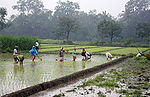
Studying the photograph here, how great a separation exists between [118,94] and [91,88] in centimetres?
96

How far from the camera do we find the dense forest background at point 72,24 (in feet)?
159

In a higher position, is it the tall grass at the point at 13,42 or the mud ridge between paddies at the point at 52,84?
the tall grass at the point at 13,42

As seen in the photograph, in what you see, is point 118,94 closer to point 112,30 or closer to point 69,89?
point 69,89

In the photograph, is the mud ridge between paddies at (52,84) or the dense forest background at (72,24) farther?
the dense forest background at (72,24)

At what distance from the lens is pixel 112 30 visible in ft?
148

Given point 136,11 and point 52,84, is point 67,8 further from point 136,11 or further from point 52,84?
point 52,84

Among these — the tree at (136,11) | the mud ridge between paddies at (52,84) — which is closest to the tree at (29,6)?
the tree at (136,11)

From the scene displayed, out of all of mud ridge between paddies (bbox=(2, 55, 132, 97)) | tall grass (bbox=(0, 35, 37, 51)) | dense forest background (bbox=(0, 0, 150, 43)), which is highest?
dense forest background (bbox=(0, 0, 150, 43))

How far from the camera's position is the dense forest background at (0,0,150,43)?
4856cm

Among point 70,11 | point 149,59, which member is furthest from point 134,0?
point 149,59

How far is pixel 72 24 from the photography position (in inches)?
1922

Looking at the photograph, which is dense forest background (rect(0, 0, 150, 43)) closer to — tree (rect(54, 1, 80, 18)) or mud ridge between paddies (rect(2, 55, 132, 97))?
tree (rect(54, 1, 80, 18))

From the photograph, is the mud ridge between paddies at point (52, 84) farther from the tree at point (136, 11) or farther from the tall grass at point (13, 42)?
the tree at point (136, 11)

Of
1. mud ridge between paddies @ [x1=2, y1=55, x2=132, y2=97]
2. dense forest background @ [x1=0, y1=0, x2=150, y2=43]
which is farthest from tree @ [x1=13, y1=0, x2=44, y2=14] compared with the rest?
mud ridge between paddies @ [x1=2, y1=55, x2=132, y2=97]
